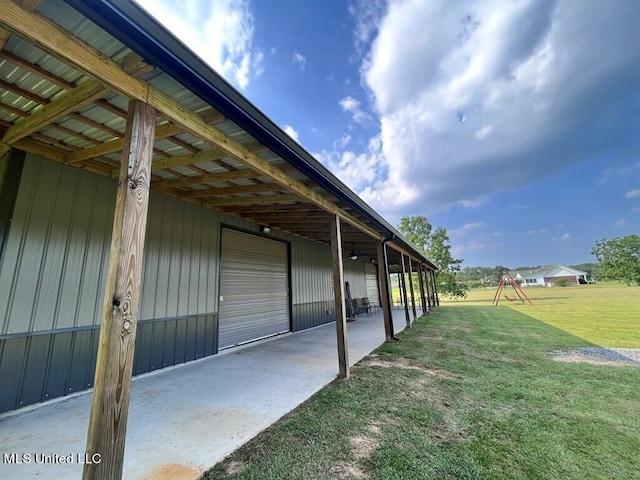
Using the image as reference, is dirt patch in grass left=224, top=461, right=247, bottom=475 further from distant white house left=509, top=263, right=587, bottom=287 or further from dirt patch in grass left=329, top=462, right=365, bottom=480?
distant white house left=509, top=263, right=587, bottom=287

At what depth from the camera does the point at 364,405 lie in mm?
2812

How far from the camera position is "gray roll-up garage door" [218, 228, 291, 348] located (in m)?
5.27

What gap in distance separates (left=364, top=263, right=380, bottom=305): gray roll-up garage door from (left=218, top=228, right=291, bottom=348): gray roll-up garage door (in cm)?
741

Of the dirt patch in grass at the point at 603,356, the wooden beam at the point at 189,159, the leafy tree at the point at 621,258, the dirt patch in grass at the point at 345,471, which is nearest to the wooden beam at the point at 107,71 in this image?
the wooden beam at the point at 189,159

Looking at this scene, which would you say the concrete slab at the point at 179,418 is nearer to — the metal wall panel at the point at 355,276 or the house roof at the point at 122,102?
the house roof at the point at 122,102

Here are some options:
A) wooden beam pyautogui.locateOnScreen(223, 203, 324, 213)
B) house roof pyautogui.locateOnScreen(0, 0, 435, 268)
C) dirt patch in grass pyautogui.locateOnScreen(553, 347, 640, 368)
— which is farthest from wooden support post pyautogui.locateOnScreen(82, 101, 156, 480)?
dirt patch in grass pyautogui.locateOnScreen(553, 347, 640, 368)

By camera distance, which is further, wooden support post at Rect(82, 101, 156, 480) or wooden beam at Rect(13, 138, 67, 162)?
wooden beam at Rect(13, 138, 67, 162)

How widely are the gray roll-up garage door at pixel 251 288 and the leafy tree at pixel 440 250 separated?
15.2 metres

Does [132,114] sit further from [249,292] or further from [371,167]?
[371,167]

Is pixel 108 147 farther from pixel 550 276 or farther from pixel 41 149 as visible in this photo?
pixel 550 276

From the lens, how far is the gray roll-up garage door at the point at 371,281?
1379cm

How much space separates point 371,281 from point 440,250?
355 inches

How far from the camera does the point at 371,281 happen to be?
1445 centimetres

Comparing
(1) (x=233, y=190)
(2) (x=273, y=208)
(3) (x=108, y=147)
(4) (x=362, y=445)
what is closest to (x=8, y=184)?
(3) (x=108, y=147)
